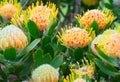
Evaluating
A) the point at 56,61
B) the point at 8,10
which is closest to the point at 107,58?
the point at 56,61

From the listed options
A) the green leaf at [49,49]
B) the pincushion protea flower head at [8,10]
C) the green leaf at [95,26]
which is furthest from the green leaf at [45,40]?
the pincushion protea flower head at [8,10]

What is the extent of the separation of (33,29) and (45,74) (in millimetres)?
275

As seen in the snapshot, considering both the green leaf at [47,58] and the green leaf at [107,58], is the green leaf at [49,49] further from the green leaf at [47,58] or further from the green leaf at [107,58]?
the green leaf at [107,58]

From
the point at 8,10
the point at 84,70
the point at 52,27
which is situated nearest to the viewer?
the point at 84,70

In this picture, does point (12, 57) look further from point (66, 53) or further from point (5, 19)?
point (5, 19)

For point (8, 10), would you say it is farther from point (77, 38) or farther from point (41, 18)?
point (77, 38)

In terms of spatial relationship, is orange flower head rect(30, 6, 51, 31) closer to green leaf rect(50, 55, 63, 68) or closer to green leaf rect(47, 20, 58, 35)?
green leaf rect(47, 20, 58, 35)

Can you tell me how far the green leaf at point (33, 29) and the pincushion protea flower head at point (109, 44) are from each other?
24 centimetres

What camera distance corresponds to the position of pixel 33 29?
65.3 inches

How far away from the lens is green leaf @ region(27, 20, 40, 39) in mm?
1642

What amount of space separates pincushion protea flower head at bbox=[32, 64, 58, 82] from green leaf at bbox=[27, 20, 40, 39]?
244 millimetres

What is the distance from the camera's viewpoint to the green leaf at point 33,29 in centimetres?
164

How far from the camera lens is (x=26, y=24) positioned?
1.71 metres

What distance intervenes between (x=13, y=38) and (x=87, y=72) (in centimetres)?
30
